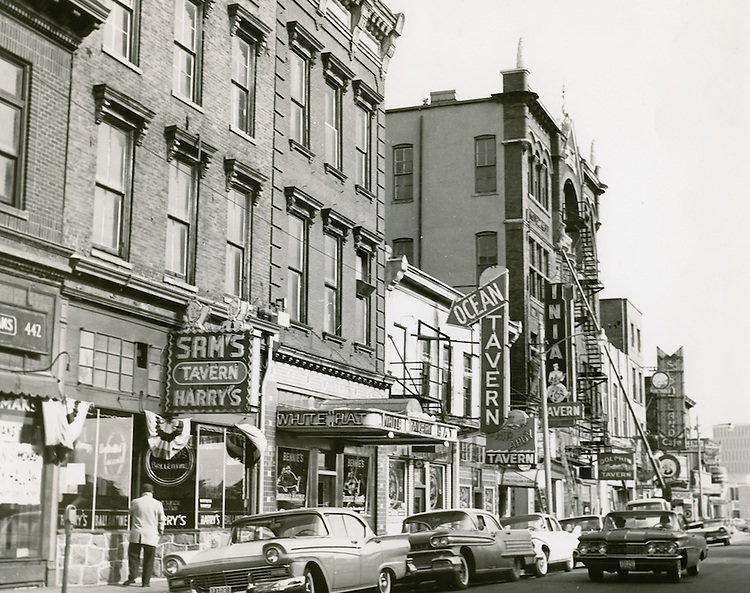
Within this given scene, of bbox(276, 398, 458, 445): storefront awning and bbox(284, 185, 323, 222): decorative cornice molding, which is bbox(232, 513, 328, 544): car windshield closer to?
bbox(276, 398, 458, 445): storefront awning

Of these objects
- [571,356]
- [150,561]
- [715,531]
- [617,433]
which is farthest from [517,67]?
[150,561]

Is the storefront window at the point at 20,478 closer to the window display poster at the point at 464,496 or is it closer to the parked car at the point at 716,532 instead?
the window display poster at the point at 464,496

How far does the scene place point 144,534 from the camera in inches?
728

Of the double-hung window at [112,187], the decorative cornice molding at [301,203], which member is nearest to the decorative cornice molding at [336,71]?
the decorative cornice molding at [301,203]

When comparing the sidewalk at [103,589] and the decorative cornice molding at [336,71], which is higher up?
the decorative cornice molding at [336,71]

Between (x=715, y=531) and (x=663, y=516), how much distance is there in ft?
97.0

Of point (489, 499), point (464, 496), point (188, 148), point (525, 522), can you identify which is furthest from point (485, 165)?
point (188, 148)

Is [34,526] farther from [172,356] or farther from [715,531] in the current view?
[715,531]

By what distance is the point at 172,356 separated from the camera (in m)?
20.8

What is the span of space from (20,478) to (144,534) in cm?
270

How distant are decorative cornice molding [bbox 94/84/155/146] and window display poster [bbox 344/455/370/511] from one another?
11875mm

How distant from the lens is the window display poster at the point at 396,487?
31.7 metres

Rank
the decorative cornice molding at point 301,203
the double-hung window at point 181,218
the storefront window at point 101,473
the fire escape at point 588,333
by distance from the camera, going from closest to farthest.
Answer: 1. the storefront window at point 101,473
2. the double-hung window at point 181,218
3. the decorative cornice molding at point 301,203
4. the fire escape at point 588,333

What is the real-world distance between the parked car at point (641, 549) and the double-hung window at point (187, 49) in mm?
12533
